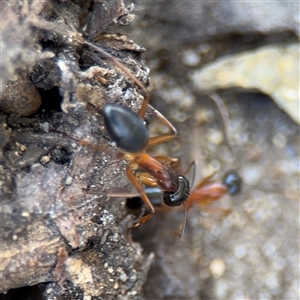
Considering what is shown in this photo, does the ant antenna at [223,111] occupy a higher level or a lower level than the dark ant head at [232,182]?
higher

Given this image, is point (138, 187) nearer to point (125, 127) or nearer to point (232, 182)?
point (125, 127)

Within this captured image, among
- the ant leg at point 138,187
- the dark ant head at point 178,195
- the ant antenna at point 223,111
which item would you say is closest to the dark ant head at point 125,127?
the ant leg at point 138,187

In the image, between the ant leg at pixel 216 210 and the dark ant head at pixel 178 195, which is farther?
the ant leg at pixel 216 210

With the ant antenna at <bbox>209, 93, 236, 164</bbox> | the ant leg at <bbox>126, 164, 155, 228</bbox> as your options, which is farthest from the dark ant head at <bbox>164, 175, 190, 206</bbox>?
the ant antenna at <bbox>209, 93, 236, 164</bbox>

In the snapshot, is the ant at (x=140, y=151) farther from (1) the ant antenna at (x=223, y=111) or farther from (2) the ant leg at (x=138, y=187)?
(1) the ant antenna at (x=223, y=111)

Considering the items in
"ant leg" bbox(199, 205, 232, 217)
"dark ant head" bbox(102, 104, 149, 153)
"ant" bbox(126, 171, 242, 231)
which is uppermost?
"dark ant head" bbox(102, 104, 149, 153)

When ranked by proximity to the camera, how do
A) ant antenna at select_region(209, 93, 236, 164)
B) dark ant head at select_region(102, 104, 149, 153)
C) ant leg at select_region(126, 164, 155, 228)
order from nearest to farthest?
dark ant head at select_region(102, 104, 149, 153) → ant leg at select_region(126, 164, 155, 228) → ant antenna at select_region(209, 93, 236, 164)

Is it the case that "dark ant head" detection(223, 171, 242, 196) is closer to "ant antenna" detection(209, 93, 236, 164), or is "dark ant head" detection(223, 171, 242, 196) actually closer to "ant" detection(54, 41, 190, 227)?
"ant antenna" detection(209, 93, 236, 164)

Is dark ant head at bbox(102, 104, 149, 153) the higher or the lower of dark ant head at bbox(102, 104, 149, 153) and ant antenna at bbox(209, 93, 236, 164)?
the higher
